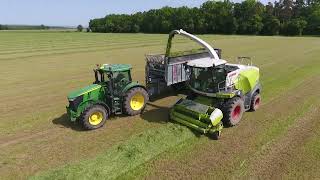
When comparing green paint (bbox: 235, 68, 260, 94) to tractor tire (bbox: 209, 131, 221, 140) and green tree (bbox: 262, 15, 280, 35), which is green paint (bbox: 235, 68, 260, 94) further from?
green tree (bbox: 262, 15, 280, 35)

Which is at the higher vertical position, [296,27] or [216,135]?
[296,27]

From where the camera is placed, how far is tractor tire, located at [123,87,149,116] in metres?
11.2

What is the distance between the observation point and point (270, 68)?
2106 cm

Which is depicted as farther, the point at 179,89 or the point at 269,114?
the point at 179,89

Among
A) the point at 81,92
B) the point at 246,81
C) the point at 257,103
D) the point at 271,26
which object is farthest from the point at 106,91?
the point at 271,26

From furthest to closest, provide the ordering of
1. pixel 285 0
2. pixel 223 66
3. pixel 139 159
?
pixel 285 0
pixel 223 66
pixel 139 159

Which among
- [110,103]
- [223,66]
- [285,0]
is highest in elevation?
[285,0]

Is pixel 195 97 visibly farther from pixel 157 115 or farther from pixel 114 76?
pixel 114 76

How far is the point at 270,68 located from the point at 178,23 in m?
75.1


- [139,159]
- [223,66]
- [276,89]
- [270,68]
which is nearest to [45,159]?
[139,159]

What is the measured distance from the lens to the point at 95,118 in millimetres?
10383

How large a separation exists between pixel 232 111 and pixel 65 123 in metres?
5.55

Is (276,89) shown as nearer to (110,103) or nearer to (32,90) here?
(110,103)

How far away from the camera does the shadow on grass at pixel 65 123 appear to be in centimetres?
1060
